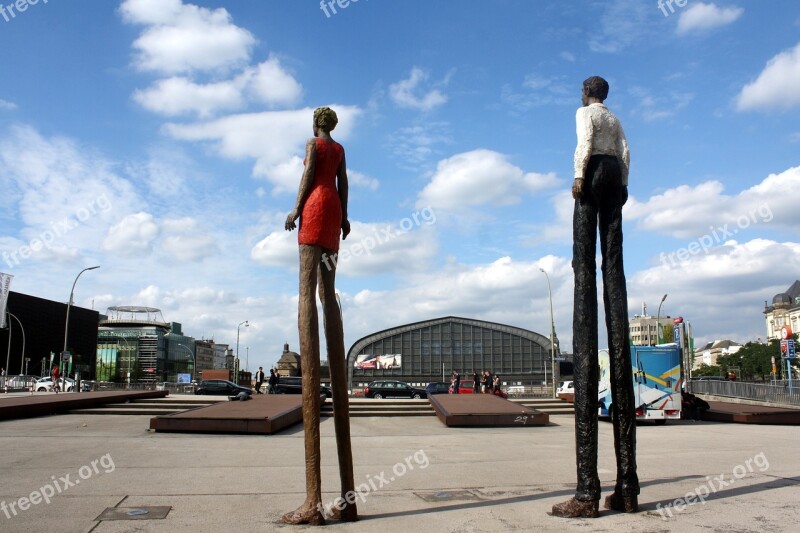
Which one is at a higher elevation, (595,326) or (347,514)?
(595,326)

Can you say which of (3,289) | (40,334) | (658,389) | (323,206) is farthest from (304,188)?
(40,334)

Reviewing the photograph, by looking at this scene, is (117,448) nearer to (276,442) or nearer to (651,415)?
(276,442)

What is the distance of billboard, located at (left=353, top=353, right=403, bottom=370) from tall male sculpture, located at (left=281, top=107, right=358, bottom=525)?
3138 inches

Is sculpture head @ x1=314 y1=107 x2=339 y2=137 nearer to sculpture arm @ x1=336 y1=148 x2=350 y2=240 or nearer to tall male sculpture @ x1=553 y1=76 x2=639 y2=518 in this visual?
sculpture arm @ x1=336 y1=148 x2=350 y2=240

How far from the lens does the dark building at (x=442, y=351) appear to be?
8456cm

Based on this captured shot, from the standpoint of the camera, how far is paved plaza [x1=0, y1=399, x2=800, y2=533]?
538 centimetres

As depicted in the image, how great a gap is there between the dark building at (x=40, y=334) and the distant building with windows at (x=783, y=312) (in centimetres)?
10636

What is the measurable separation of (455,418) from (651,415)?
6089 millimetres

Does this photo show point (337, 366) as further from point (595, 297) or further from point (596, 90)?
point (596, 90)

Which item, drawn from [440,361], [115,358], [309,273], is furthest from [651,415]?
[115,358]

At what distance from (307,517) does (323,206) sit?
2.88 m

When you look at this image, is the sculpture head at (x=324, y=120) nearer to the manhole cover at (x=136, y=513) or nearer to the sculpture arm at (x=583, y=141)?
the sculpture arm at (x=583, y=141)

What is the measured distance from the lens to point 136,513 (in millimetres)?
5684

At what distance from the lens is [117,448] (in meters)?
11.3
